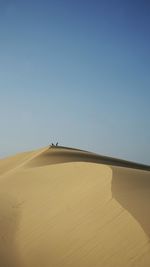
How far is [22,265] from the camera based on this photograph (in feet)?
26.8

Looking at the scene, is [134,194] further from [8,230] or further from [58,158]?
[58,158]

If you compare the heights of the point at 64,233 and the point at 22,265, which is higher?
the point at 64,233

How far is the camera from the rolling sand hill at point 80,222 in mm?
7340

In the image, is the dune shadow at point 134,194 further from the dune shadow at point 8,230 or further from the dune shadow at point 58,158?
the dune shadow at point 58,158

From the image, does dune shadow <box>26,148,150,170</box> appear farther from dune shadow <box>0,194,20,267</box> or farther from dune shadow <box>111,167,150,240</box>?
dune shadow <box>111,167,150,240</box>

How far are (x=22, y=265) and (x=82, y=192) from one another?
3.98 meters

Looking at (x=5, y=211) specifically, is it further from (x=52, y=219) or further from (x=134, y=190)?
(x=134, y=190)

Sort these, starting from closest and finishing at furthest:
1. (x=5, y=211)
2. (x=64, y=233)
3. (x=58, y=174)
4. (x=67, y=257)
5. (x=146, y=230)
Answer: (x=146, y=230) → (x=67, y=257) → (x=64, y=233) → (x=5, y=211) → (x=58, y=174)

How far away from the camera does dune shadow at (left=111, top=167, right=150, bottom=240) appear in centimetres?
812

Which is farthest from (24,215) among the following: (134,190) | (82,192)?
(134,190)

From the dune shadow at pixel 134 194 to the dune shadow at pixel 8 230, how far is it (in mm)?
3387

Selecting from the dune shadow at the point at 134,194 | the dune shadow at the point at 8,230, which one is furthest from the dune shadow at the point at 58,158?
the dune shadow at the point at 134,194

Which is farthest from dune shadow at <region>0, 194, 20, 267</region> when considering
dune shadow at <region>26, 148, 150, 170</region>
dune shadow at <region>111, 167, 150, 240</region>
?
dune shadow at <region>26, 148, 150, 170</region>

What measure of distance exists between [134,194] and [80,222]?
1.99m
